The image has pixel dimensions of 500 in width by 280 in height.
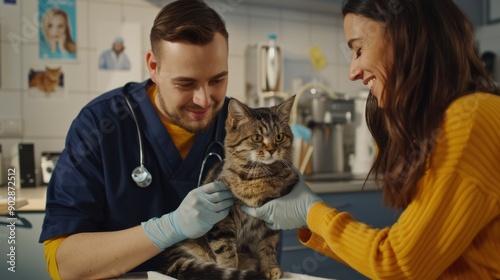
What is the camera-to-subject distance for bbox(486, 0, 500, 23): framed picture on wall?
3.16 metres

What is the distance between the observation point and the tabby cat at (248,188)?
1.06m

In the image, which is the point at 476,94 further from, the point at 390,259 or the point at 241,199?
the point at 241,199

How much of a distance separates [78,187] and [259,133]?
465 millimetres

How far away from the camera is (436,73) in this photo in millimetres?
787

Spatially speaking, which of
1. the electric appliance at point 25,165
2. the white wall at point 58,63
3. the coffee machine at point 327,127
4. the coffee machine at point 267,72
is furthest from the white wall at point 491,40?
the electric appliance at point 25,165

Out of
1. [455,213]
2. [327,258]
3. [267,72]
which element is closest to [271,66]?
[267,72]

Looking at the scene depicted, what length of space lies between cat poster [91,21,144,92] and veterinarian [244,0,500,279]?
171 cm

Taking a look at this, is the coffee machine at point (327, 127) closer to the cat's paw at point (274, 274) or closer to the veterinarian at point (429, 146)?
the cat's paw at point (274, 274)

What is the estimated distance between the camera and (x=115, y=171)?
1.22 meters

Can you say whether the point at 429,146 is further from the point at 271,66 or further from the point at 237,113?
the point at 271,66

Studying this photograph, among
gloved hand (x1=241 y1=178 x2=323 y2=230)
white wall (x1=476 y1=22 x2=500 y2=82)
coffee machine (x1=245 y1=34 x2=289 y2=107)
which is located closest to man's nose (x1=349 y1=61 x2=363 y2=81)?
gloved hand (x1=241 y1=178 x2=323 y2=230)

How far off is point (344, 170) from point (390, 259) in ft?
6.89

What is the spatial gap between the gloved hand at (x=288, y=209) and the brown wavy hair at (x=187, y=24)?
0.44 metres

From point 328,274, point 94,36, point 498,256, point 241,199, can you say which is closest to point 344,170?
point 328,274
